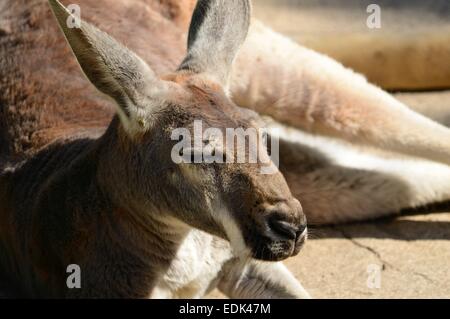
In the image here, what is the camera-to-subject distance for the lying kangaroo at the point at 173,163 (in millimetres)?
3490


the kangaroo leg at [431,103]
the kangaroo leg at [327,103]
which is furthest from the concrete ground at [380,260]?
the kangaroo leg at [431,103]

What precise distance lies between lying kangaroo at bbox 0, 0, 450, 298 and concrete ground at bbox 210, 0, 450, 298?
17cm

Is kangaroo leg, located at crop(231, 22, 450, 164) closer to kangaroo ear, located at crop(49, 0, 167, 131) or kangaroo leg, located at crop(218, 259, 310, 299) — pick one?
kangaroo leg, located at crop(218, 259, 310, 299)

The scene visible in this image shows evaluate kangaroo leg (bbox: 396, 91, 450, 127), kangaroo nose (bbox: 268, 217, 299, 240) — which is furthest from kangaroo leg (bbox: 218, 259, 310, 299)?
kangaroo leg (bbox: 396, 91, 450, 127)

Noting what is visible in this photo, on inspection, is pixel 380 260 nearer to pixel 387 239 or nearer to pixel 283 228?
pixel 387 239

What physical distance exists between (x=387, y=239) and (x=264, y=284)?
30.5 inches

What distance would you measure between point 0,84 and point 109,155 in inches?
38.2

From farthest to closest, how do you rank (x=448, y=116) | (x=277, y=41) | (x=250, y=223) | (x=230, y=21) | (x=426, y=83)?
(x=426, y=83)
(x=448, y=116)
(x=277, y=41)
(x=230, y=21)
(x=250, y=223)

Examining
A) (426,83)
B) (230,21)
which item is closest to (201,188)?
(230,21)

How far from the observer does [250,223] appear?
11.0 ft

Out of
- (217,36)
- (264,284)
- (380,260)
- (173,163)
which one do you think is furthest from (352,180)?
(173,163)

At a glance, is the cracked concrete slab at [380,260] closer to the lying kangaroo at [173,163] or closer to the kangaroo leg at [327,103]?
the lying kangaroo at [173,163]

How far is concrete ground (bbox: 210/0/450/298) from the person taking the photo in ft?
14.6
